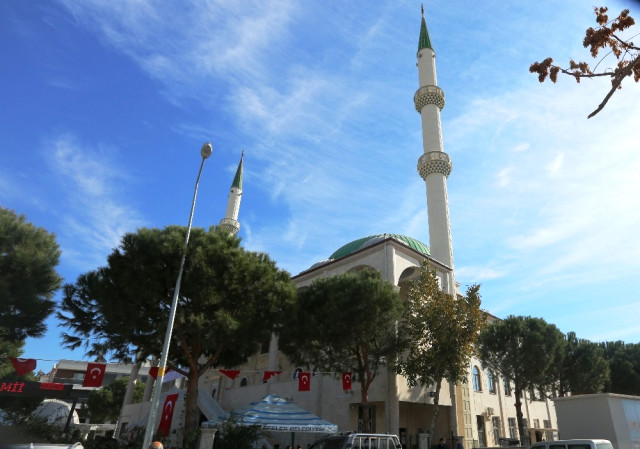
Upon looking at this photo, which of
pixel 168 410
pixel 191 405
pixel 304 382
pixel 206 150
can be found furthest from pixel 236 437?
pixel 168 410

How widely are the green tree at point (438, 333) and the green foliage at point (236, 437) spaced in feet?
27.2

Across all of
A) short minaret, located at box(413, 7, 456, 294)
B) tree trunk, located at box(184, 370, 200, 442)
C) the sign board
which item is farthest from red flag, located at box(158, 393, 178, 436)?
short minaret, located at box(413, 7, 456, 294)

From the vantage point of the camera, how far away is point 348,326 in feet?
61.9

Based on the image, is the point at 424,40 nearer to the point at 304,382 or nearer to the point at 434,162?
the point at 434,162

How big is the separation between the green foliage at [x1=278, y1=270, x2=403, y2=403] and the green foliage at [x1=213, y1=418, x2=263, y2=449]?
553 cm

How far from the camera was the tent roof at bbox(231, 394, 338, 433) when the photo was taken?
15086 millimetres

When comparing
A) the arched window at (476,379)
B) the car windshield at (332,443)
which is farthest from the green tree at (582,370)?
the car windshield at (332,443)

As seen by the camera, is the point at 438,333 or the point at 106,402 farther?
the point at 106,402

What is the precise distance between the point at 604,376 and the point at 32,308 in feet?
125

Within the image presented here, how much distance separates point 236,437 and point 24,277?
1326 cm

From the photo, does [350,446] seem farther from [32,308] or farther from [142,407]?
[142,407]

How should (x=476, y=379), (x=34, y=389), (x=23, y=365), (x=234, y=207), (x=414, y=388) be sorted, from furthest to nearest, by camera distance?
(x=234, y=207) < (x=476, y=379) < (x=414, y=388) < (x=34, y=389) < (x=23, y=365)

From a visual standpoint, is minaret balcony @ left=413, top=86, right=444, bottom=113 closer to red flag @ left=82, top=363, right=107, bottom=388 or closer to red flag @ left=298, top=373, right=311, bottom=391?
red flag @ left=298, top=373, right=311, bottom=391

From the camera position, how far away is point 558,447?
12141 mm
